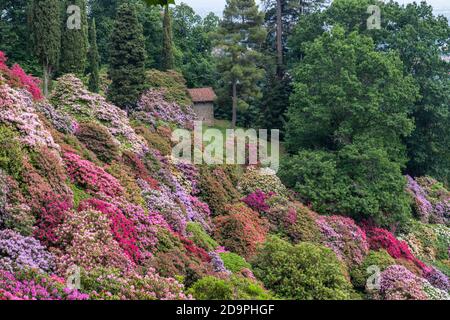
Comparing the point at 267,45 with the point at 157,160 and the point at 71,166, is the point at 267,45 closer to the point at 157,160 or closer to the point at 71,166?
the point at 157,160

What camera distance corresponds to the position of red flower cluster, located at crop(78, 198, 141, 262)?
13.3 meters

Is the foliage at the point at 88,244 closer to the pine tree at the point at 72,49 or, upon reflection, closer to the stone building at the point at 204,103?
the pine tree at the point at 72,49

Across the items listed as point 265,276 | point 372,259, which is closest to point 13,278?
point 265,276

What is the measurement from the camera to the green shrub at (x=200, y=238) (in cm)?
1678

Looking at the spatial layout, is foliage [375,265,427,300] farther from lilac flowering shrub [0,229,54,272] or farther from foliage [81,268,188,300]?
lilac flowering shrub [0,229,54,272]

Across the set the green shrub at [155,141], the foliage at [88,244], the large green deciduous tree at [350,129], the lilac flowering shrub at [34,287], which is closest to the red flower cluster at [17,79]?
the green shrub at [155,141]

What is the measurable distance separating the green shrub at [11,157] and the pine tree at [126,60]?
1610 centimetres

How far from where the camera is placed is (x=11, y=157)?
1287cm

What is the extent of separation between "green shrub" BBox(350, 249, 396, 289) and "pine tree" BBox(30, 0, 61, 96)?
18554 millimetres

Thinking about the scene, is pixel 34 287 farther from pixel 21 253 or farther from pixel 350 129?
pixel 350 129

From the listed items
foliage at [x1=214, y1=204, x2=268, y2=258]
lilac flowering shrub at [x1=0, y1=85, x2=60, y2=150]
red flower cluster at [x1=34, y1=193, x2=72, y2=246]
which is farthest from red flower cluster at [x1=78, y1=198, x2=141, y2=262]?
foliage at [x1=214, y1=204, x2=268, y2=258]

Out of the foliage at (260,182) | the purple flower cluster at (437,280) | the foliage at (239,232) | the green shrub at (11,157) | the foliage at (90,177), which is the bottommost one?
the purple flower cluster at (437,280)

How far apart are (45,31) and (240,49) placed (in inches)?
477

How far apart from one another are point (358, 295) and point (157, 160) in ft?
27.1
